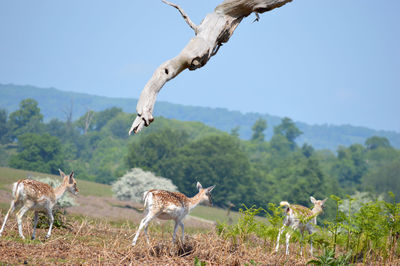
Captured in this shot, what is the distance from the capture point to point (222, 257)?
9508 mm

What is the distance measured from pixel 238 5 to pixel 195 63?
1326 mm

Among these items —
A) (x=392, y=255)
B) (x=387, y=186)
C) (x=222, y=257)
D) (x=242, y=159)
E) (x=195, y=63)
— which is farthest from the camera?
(x=387, y=186)

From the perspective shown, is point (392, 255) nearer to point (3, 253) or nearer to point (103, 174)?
point (3, 253)

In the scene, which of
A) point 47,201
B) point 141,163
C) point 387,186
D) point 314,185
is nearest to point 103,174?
point 141,163

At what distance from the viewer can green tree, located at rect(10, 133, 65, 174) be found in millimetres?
91156

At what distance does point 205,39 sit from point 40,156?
91747 mm

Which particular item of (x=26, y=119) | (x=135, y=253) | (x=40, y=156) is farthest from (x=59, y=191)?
(x=26, y=119)

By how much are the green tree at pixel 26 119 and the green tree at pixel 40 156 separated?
135 feet

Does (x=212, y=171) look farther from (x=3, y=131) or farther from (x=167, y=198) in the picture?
(x=3, y=131)

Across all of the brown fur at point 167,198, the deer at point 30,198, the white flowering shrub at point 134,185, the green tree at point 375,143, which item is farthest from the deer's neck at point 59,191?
the green tree at point 375,143

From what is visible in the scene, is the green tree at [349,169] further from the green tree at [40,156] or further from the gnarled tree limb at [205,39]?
the gnarled tree limb at [205,39]

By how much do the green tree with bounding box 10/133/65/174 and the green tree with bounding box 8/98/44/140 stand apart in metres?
41.1

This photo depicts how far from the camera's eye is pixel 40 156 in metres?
94.4

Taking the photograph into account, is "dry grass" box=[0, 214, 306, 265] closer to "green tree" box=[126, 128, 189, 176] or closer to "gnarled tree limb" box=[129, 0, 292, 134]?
"gnarled tree limb" box=[129, 0, 292, 134]
